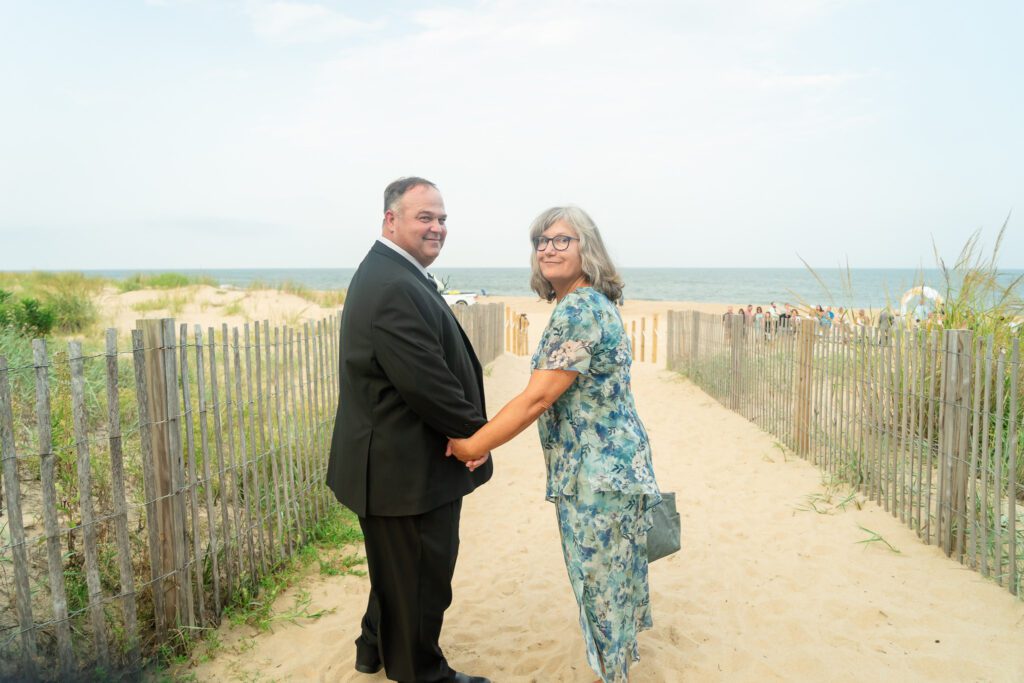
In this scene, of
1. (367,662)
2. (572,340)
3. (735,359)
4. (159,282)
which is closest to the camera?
(572,340)

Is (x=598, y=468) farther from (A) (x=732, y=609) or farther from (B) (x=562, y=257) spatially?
(A) (x=732, y=609)

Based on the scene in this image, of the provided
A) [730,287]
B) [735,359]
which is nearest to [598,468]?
[735,359]

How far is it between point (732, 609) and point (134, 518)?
3729mm

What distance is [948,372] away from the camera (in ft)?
14.4

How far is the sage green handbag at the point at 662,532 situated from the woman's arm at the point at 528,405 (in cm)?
75

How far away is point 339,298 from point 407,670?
19362mm

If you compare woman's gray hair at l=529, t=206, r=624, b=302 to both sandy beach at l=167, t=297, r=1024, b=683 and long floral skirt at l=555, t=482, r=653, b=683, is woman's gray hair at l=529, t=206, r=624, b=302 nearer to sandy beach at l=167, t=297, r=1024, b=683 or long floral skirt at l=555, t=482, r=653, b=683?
long floral skirt at l=555, t=482, r=653, b=683

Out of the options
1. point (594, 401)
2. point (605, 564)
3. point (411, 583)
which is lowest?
point (411, 583)

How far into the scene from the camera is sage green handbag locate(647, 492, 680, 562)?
2904mm

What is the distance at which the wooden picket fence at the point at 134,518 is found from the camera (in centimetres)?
260

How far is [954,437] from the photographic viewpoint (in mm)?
4340

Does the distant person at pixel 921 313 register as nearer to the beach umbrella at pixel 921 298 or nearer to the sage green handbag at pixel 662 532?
the beach umbrella at pixel 921 298

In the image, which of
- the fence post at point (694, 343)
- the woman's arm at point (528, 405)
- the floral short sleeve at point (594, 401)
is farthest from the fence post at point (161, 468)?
the fence post at point (694, 343)

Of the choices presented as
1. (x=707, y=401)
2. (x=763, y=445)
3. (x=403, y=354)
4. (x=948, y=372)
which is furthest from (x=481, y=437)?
(x=707, y=401)
